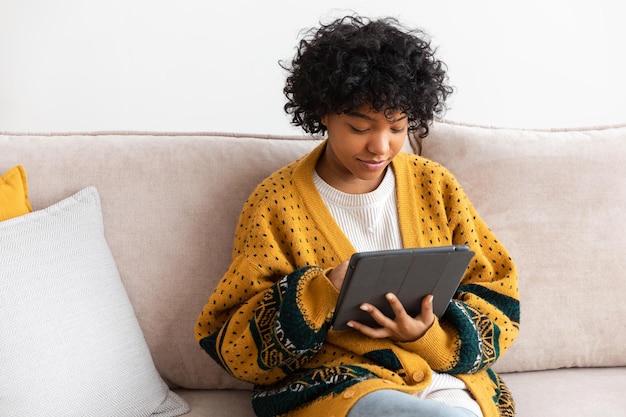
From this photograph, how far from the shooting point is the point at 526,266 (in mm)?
1857

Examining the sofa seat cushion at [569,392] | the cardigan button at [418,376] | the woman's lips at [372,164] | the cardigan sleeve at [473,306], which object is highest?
the woman's lips at [372,164]

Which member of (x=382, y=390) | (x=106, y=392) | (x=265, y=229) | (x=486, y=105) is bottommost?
(x=106, y=392)

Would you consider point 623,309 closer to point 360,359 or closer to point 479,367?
point 479,367

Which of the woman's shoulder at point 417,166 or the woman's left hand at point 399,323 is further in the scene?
the woman's shoulder at point 417,166

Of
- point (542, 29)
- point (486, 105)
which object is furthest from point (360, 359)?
point (542, 29)

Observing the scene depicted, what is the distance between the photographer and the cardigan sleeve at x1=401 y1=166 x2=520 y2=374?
60.0 inches

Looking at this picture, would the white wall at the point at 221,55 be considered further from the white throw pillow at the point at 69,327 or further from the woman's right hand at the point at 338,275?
the woman's right hand at the point at 338,275

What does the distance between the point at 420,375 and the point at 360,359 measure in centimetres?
12

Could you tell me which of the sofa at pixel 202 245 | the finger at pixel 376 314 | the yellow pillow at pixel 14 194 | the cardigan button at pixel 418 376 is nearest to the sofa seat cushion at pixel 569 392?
the sofa at pixel 202 245

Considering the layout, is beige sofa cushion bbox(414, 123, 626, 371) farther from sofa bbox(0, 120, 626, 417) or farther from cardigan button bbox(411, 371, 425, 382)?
cardigan button bbox(411, 371, 425, 382)

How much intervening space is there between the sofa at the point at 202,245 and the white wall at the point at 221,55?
1.39 ft

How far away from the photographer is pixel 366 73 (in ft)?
4.98

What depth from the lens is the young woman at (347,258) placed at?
1468 millimetres

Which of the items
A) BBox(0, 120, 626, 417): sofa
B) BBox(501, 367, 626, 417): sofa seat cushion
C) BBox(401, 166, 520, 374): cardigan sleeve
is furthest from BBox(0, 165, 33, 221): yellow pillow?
BBox(501, 367, 626, 417): sofa seat cushion
